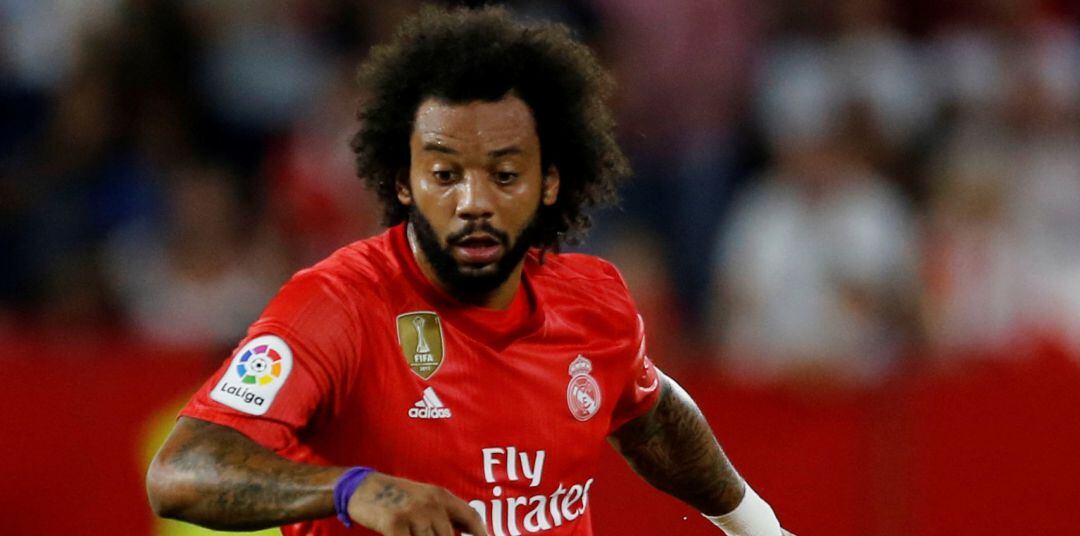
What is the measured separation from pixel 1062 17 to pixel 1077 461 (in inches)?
116

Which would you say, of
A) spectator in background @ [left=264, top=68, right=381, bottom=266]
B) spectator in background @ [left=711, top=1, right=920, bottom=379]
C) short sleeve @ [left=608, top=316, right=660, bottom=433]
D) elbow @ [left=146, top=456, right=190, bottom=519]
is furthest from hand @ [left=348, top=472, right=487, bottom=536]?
spectator in background @ [left=264, top=68, right=381, bottom=266]

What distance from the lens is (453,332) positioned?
363 centimetres

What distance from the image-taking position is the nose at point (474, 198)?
348 centimetres

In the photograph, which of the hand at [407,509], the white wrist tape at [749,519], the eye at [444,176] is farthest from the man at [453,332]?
the white wrist tape at [749,519]

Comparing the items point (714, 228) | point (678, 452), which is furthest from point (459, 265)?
point (714, 228)

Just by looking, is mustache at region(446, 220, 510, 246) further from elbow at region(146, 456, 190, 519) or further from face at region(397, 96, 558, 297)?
elbow at region(146, 456, 190, 519)

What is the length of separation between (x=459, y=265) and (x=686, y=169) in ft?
13.5

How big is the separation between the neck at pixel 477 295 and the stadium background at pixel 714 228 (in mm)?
2431

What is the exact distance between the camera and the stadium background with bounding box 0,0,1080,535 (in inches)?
242

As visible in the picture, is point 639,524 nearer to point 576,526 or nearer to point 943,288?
point 943,288

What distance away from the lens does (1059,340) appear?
6.77 metres

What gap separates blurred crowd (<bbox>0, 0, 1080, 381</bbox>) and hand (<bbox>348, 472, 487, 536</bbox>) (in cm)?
342

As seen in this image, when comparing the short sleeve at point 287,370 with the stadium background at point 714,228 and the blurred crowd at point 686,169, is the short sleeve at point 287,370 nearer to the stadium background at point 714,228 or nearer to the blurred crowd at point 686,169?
the stadium background at point 714,228

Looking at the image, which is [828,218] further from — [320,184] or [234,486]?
[234,486]
